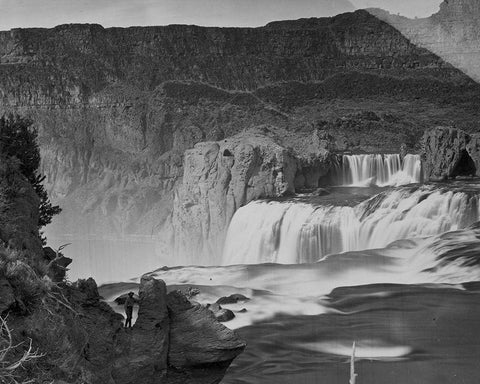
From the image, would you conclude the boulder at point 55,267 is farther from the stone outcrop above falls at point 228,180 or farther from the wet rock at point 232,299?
the stone outcrop above falls at point 228,180

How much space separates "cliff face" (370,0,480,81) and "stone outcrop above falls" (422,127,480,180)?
29945 mm

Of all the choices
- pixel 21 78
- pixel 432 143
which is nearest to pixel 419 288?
pixel 432 143

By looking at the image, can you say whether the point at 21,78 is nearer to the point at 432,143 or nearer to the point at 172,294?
the point at 432,143

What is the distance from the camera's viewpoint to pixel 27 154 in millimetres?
14367

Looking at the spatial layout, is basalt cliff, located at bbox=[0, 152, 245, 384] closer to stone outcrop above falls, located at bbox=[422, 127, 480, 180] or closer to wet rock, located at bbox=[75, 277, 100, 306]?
wet rock, located at bbox=[75, 277, 100, 306]

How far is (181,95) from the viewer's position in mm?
55750

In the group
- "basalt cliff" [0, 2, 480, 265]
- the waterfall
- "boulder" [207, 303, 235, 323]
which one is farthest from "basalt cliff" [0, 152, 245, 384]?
"basalt cliff" [0, 2, 480, 265]

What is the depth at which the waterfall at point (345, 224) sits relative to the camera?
2098 cm

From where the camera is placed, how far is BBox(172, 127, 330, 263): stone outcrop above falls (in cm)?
3044

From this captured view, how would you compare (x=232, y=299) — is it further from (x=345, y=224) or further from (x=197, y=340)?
(x=345, y=224)

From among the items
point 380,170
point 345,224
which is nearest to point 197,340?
point 345,224

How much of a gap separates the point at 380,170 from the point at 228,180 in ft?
20.8

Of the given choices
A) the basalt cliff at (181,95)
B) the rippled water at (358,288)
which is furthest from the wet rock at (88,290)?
the basalt cliff at (181,95)

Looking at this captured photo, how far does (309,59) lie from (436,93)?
11.0 metres
